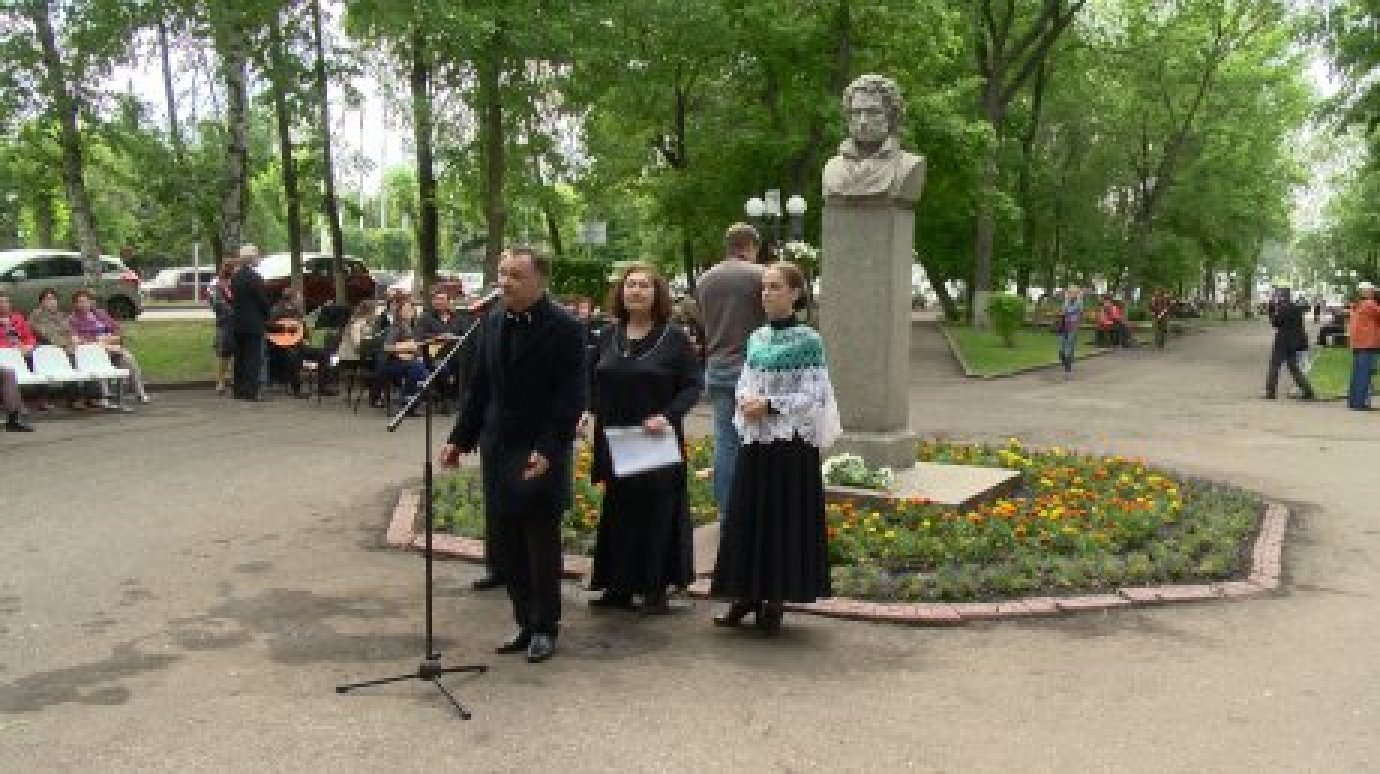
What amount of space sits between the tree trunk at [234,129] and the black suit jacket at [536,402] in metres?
14.7

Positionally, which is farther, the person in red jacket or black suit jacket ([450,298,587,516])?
the person in red jacket

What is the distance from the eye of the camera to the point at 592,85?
21.7 m

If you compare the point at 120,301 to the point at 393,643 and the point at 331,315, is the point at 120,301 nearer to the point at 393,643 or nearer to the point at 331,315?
the point at 331,315

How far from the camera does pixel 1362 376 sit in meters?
18.2

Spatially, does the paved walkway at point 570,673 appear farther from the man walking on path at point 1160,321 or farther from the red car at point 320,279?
the man walking on path at point 1160,321

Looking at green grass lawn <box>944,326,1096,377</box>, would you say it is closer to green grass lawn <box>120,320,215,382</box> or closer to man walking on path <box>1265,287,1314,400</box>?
man walking on path <box>1265,287,1314,400</box>

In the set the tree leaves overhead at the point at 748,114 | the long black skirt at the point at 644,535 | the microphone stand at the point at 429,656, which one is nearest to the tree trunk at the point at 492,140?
the tree leaves overhead at the point at 748,114

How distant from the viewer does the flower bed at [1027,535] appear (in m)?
7.04

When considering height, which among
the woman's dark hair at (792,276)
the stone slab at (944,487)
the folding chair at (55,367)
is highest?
the woman's dark hair at (792,276)

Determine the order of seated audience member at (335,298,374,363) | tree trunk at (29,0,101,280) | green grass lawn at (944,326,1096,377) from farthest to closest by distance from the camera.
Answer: green grass lawn at (944,326,1096,377)
tree trunk at (29,0,101,280)
seated audience member at (335,298,374,363)

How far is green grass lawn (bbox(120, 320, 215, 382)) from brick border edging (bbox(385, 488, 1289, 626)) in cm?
1103

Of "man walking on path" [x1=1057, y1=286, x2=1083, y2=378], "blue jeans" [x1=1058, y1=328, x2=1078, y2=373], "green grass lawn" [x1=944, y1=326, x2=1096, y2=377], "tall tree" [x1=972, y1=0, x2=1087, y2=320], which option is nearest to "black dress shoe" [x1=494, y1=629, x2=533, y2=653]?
"green grass lawn" [x1=944, y1=326, x2=1096, y2=377]

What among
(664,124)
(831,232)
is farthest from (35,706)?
(664,124)

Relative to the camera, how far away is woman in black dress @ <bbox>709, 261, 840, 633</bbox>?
5988 mm
